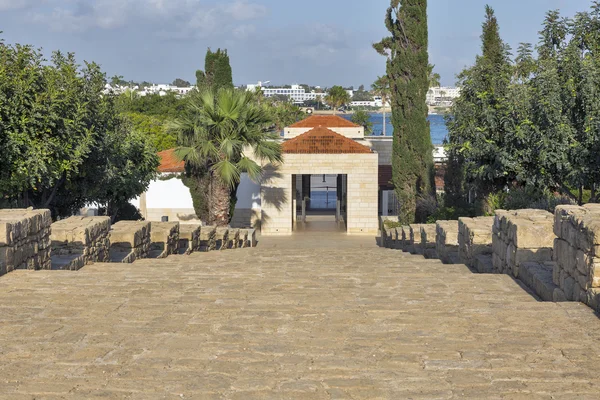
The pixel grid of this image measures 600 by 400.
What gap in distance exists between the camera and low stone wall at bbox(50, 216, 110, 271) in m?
9.44

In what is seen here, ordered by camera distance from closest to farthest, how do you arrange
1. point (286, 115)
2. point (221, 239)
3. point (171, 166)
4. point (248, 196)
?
point (221, 239) → point (248, 196) → point (171, 166) → point (286, 115)

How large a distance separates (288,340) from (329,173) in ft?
85.5

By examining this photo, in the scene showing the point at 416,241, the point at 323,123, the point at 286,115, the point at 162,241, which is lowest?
the point at 416,241

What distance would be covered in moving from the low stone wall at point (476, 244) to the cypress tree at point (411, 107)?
59.8 feet

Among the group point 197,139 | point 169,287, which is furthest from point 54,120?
point 169,287

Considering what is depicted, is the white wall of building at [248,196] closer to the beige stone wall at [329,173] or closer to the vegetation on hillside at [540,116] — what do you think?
the beige stone wall at [329,173]

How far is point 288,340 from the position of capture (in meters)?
5.31

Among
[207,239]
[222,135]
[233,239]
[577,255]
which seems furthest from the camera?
[222,135]

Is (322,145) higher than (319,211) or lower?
higher

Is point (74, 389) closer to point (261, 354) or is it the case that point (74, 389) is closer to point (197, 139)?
point (261, 354)

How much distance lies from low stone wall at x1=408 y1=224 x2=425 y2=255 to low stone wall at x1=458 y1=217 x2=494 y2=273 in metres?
4.84

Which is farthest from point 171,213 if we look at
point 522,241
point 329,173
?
point 522,241

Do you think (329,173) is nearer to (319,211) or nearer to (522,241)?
(319,211)

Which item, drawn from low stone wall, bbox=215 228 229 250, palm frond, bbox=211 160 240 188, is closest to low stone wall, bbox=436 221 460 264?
low stone wall, bbox=215 228 229 250
